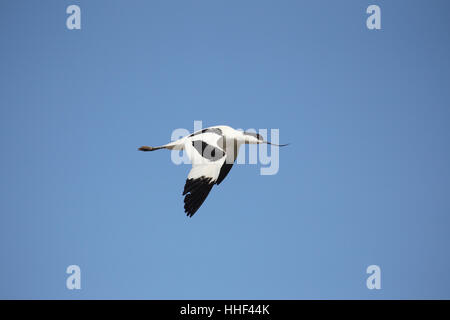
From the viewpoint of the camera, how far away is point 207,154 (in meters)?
11.1

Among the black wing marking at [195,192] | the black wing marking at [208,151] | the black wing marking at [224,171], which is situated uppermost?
the black wing marking at [208,151]

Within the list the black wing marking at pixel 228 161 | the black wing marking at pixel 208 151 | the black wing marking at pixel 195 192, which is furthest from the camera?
the black wing marking at pixel 228 161

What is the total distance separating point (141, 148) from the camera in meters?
12.7

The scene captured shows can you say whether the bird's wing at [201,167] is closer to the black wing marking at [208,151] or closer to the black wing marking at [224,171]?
the black wing marking at [208,151]

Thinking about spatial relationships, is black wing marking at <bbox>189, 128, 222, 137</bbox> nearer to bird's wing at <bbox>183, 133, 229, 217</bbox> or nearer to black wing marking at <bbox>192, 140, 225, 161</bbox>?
bird's wing at <bbox>183, 133, 229, 217</bbox>

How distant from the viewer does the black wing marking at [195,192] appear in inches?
400

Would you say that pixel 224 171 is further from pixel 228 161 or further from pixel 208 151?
pixel 208 151

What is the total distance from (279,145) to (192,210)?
8.38ft

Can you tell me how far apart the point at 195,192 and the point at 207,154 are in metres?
0.98

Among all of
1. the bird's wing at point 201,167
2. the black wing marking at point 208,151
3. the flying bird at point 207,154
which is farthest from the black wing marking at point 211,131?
the black wing marking at point 208,151

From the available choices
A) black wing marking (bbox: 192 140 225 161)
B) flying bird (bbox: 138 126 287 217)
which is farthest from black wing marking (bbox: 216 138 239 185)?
black wing marking (bbox: 192 140 225 161)

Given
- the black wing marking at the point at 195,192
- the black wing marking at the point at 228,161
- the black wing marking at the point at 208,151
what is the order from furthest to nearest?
1. the black wing marking at the point at 228,161
2. the black wing marking at the point at 208,151
3. the black wing marking at the point at 195,192
